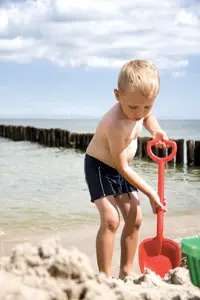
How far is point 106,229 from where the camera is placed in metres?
3.22

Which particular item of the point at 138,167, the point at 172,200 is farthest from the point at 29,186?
the point at 138,167

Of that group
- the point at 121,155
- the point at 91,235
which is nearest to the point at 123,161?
the point at 121,155

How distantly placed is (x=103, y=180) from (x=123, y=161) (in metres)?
0.23

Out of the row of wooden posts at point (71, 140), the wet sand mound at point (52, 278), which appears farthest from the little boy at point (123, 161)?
the row of wooden posts at point (71, 140)

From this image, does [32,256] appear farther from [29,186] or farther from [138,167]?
[138,167]

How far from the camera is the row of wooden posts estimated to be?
47.9ft

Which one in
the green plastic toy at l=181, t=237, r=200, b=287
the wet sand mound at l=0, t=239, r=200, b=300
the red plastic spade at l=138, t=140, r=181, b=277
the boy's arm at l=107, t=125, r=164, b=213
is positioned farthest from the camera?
the red plastic spade at l=138, t=140, r=181, b=277

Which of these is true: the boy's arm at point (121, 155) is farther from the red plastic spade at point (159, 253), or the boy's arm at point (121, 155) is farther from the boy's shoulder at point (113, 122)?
the red plastic spade at point (159, 253)

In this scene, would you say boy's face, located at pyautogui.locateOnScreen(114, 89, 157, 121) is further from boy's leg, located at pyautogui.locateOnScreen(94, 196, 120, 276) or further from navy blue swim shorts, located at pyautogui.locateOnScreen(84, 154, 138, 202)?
boy's leg, located at pyautogui.locateOnScreen(94, 196, 120, 276)

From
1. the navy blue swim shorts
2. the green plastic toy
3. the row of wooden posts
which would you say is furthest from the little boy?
the row of wooden posts

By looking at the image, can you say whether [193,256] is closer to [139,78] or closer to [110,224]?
[110,224]

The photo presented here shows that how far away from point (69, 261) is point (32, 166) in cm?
1179

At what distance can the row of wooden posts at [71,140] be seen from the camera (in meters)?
14.6

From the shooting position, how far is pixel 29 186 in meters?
9.45
